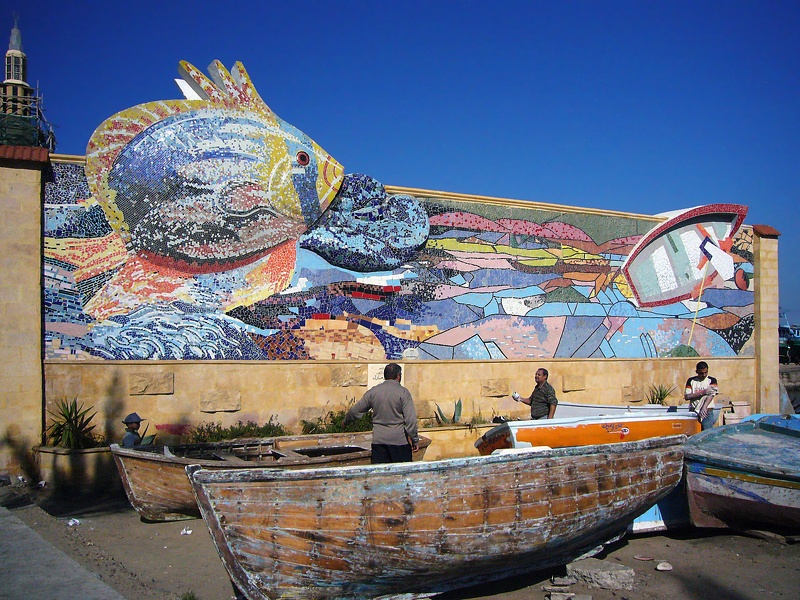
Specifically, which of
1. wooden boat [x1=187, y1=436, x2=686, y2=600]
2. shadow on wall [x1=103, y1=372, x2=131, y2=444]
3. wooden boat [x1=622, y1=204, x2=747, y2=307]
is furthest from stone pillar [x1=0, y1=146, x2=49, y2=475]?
wooden boat [x1=622, y1=204, x2=747, y2=307]

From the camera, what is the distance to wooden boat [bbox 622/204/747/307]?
629 inches

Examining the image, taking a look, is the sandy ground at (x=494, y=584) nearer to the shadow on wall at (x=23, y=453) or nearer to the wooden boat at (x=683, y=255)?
the shadow on wall at (x=23, y=453)

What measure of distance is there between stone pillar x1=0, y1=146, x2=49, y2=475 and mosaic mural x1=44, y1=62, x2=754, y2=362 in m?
0.23

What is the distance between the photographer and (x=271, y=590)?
5906 mm

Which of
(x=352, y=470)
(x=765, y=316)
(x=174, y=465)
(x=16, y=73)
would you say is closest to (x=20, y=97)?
(x=16, y=73)

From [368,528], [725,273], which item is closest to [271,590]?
[368,528]

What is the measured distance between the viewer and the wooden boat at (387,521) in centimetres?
577

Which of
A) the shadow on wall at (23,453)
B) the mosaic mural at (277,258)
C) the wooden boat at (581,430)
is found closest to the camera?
the wooden boat at (581,430)

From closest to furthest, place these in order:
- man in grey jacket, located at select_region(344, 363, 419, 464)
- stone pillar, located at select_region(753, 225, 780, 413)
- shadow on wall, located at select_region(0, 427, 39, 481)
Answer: man in grey jacket, located at select_region(344, 363, 419, 464)
shadow on wall, located at select_region(0, 427, 39, 481)
stone pillar, located at select_region(753, 225, 780, 413)

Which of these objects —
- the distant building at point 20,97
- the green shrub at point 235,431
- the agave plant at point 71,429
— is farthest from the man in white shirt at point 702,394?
the distant building at point 20,97

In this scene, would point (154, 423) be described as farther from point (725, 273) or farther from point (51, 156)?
point (725, 273)

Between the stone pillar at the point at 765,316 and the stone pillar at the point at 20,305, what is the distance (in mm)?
16106

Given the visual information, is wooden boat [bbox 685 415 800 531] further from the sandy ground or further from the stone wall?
the stone wall

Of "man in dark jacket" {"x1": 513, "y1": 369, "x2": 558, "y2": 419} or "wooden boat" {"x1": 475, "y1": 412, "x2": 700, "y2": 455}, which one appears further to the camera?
"man in dark jacket" {"x1": 513, "y1": 369, "x2": 558, "y2": 419}
